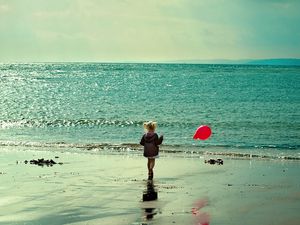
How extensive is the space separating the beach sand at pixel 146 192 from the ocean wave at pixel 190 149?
2.58m

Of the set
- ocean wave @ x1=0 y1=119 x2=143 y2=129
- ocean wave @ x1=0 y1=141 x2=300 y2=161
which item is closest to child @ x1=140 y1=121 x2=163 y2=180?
ocean wave @ x1=0 y1=141 x2=300 y2=161

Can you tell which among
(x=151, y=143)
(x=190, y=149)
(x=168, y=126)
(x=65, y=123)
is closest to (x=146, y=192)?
(x=151, y=143)

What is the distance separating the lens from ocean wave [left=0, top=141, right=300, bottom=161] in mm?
28953

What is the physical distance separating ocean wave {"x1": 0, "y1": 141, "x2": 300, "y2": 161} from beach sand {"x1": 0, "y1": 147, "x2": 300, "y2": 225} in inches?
102

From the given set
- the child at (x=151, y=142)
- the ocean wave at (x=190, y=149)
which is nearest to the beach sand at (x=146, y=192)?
the child at (x=151, y=142)

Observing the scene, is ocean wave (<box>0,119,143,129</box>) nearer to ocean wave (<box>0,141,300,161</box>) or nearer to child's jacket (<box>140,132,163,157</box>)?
ocean wave (<box>0,141,300,161</box>)

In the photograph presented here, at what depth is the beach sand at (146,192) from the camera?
14.4m

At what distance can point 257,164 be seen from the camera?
2512 centimetres

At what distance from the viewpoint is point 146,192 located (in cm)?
1775

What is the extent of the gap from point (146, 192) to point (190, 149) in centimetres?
1394

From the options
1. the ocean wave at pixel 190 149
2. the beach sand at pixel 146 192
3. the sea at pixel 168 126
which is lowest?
the beach sand at pixel 146 192

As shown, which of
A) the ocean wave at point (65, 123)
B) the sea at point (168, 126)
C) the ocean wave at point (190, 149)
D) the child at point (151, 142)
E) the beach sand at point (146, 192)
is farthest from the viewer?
the ocean wave at point (65, 123)

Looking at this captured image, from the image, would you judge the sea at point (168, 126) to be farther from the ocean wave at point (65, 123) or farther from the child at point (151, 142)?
the child at point (151, 142)

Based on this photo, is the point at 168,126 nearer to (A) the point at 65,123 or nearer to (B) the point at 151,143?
(A) the point at 65,123
